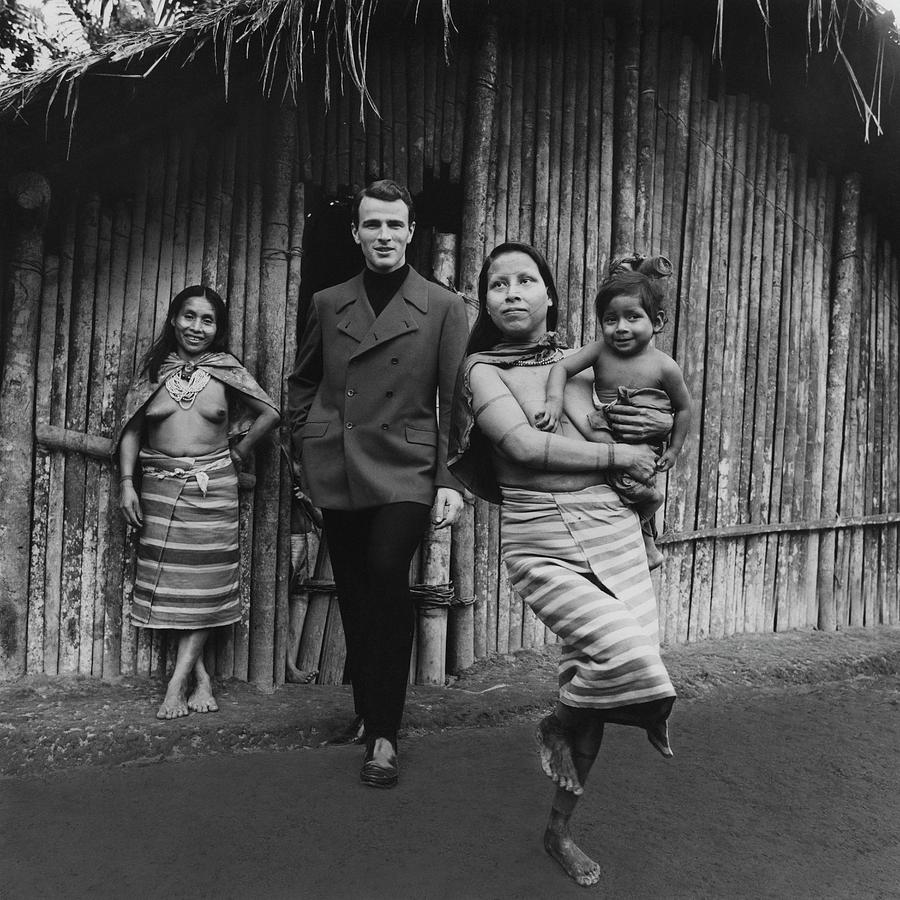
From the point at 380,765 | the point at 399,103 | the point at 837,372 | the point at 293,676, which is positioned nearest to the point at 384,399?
the point at 380,765

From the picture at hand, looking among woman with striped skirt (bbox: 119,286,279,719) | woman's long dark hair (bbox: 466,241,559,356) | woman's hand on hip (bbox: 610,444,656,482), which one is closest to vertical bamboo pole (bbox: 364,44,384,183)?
woman with striped skirt (bbox: 119,286,279,719)

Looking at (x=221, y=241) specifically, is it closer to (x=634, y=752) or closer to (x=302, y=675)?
(x=302, y=675)

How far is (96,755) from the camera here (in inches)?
117

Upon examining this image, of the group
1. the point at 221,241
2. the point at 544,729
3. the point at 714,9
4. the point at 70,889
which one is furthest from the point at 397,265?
the point at 714,9

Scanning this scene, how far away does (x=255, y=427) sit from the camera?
3520 mm

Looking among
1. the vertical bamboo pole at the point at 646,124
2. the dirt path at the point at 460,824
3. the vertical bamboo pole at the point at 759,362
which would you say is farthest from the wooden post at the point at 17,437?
the vertical bamboo pole at the point at 759,362

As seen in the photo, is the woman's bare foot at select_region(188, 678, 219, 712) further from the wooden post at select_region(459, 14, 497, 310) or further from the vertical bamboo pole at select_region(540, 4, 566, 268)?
the vertical bamboo pole at select_region(540, 4, 566, 268)

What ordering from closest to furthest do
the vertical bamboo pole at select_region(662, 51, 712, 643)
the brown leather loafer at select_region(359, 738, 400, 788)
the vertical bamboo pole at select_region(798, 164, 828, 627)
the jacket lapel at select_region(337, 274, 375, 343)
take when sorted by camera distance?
the brown leather loafer at select_region(359, 738, 400, 788) < the jacket lapel at select_region(337, 274, 375, 343) < the vertical bamboo pole at select_region(662, 51, 712, 643) < the vertical bamboo pole at select_region(798, 164, 828, 627)

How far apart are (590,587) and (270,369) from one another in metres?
2.15

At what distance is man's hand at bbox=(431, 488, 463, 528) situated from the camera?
2.84 meters

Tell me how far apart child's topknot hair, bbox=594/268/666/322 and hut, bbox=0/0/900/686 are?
5.16 feet

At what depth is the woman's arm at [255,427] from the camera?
138 inches

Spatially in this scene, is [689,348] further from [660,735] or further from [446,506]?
[660,735]

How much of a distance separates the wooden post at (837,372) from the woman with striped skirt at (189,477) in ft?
11.3
